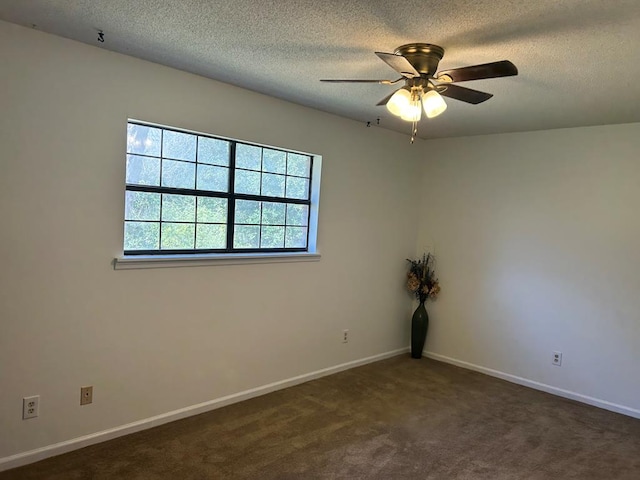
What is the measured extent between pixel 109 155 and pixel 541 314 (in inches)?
149

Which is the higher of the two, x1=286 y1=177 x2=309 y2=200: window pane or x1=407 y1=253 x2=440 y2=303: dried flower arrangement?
x1=286 y1=177 x2=309 y2=200: window pane

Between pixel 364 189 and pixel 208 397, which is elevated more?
pixel 364 189

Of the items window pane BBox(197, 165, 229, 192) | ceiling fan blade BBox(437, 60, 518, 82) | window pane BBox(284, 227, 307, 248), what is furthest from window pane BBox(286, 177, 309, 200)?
ceiling fan blade BBox(437, 60, 518, 82)

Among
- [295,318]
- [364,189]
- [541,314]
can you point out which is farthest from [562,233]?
[295,318]

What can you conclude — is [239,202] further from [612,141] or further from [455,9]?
[612,141]

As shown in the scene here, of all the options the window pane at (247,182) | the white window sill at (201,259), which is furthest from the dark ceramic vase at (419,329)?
the window pane at (247,182)

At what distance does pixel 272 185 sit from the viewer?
12.7 ft

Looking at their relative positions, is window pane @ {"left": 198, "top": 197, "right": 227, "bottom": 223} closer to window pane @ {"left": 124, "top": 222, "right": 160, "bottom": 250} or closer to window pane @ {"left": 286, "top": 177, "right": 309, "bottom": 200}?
window pane @ {"left": 124, "top": 222, "right": 160, "bottom": 250}

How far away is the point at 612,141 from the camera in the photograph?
3.89 m

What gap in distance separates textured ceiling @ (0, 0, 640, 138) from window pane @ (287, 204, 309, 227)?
1.07m

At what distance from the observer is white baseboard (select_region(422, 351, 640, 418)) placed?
12.6ft

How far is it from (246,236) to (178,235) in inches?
23.2

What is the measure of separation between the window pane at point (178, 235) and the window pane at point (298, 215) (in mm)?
940

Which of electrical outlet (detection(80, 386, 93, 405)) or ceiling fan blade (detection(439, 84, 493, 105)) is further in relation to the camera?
electrical outlet (detection(80, 386, 93, 405))
